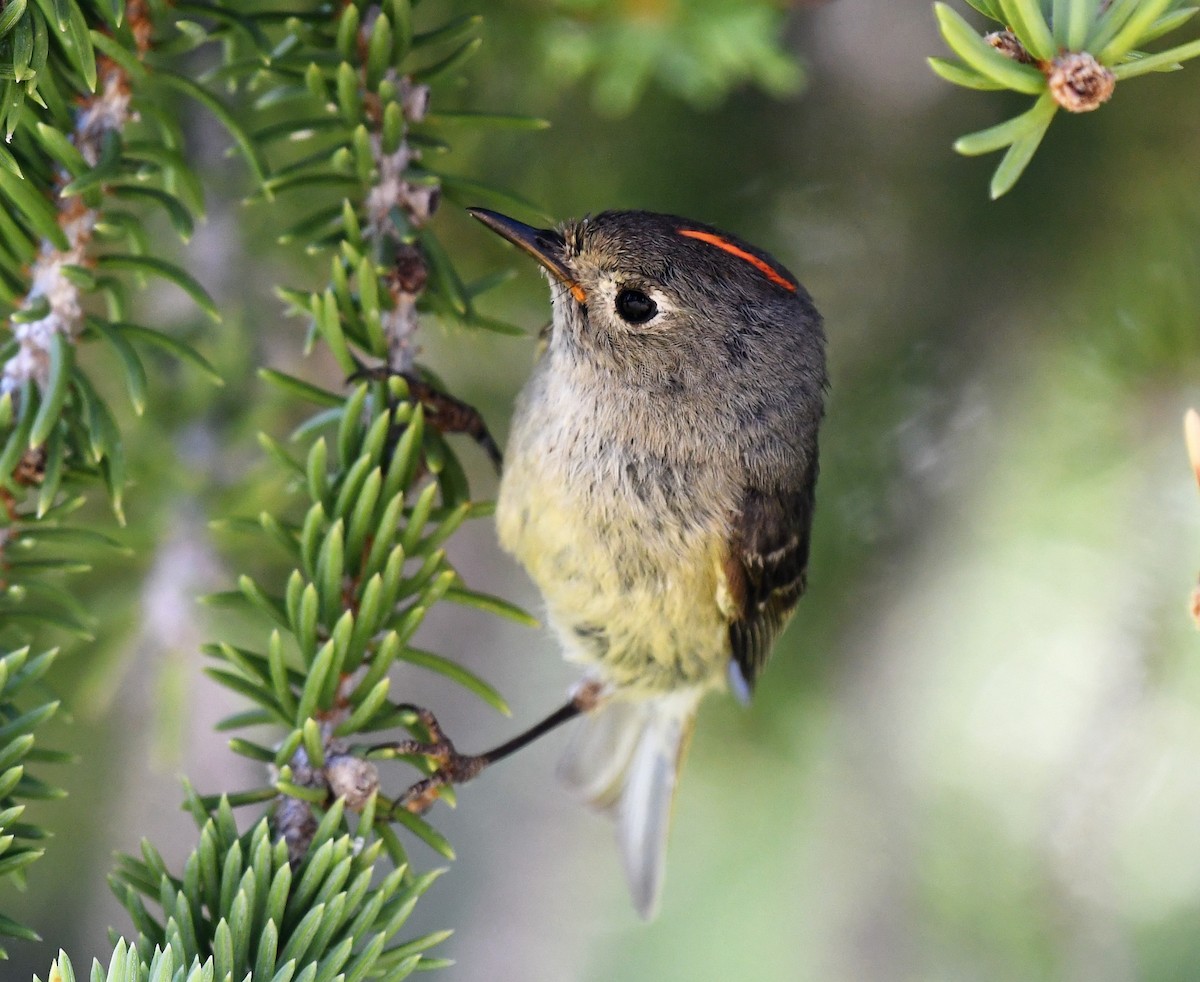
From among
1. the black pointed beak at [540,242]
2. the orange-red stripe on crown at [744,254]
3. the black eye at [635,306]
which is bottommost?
the black pointed beak at [540,242]

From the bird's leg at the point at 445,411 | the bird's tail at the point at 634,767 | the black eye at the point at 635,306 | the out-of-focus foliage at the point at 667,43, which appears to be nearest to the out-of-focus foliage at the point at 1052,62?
the out-of-focus foliage at the point at 667,43

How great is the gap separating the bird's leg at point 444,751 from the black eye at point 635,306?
25.1 inches

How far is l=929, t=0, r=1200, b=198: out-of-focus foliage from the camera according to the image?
74cm

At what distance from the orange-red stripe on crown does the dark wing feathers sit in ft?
1.03

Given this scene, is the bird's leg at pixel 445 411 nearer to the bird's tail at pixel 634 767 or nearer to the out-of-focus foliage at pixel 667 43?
the out-of-focus foliage at pixel 667 43

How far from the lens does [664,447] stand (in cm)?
158

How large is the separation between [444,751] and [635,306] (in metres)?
0.68

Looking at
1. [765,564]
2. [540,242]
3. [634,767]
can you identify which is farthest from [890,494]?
[634,767]

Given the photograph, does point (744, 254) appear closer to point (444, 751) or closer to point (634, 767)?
point (444, 751)

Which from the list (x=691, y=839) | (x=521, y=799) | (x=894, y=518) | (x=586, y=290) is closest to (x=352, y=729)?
(x=586, y=290)

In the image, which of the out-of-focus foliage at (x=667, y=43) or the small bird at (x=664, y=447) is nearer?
the out-of-focus foliage at (x=667, y=43)

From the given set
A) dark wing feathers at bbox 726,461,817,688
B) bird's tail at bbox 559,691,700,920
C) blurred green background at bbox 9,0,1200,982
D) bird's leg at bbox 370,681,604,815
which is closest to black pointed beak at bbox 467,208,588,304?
blurred green background at bbox 9,0,1200,982

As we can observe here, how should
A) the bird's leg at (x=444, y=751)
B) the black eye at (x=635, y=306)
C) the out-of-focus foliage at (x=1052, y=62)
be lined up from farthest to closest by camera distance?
the black eye at (x=635, y=306), the bird's leg at (x=444, y=751), the out-of-focus foliage at (x=1052, y=62)

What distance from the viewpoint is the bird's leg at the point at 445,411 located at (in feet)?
3.81
